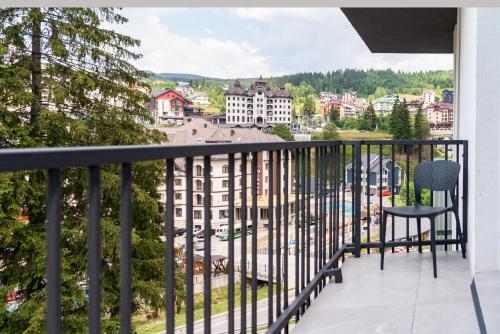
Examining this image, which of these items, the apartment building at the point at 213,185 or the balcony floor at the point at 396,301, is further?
the balcony floor at the point at 396,301

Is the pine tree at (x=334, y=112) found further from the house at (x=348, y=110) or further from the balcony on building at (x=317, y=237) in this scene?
the balcony on building at (x=317, y=237)

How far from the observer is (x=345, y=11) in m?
6.17

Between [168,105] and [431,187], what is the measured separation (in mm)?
19562

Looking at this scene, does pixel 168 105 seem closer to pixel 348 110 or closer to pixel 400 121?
pixel 348 110

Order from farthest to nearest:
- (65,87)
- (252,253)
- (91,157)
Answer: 1. (65,87)
2. (252,253)
3. (91,157)

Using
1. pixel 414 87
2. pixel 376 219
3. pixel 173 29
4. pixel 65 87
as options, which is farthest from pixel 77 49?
pixel 173 29

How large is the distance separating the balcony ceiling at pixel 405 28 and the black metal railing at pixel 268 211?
2.66 m

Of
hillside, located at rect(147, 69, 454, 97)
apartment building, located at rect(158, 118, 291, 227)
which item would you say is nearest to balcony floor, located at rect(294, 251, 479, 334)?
apartment building, located at rect(158, 118, 291, 227)

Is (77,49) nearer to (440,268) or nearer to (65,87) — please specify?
(65,87)

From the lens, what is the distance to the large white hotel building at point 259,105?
24172 mm

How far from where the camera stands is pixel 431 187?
12.0 ft

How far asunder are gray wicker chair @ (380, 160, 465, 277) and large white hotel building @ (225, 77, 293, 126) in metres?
19.3

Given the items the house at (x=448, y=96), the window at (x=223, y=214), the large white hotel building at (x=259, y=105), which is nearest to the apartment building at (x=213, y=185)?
the window at (x=223, y=214)

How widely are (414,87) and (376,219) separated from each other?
1700 centimetres
